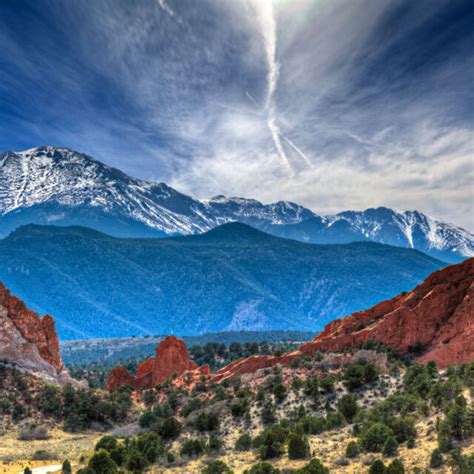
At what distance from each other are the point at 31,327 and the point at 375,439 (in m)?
84.1

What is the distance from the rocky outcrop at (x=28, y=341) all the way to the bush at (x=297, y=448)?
216 ft

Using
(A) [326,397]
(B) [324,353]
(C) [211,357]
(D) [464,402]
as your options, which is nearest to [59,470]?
(A) [326,397]

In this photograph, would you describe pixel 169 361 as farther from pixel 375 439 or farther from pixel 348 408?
pixel 375 439

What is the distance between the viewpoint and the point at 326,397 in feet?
198

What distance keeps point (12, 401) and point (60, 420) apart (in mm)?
7941

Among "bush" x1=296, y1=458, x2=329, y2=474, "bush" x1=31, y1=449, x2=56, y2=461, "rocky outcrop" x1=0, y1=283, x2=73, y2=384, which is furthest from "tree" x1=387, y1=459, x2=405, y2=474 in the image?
"rocky outcrop" x1=0, y1=283, x2=73, y2=384

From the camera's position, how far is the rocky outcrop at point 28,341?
90938 millimetres

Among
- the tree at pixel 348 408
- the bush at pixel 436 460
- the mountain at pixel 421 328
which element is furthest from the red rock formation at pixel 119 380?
the bush at pixel 436 460

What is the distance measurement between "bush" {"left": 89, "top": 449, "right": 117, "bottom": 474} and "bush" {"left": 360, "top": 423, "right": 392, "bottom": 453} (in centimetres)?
2113

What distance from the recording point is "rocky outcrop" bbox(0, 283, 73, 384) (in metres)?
90.9

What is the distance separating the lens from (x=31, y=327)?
103 meters

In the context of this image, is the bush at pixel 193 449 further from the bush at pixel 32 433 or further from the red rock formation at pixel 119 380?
the red rock formation at pixel 119 380

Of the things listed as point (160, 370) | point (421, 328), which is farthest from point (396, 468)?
point (160, 370)

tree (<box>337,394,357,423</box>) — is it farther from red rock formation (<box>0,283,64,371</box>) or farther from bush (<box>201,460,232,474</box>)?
red rock formation (<box>0,283,64,371</box>)
